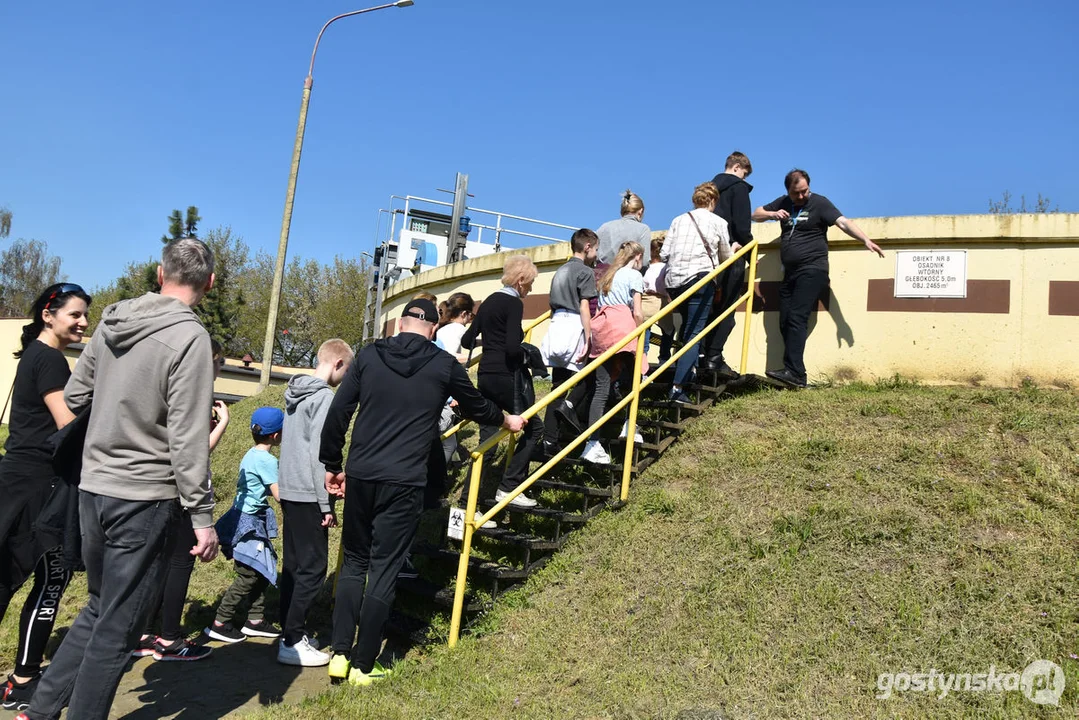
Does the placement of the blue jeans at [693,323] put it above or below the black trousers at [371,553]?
above

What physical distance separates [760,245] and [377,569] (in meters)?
5.20

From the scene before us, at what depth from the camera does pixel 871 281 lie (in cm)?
784

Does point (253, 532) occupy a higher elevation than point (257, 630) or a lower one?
higher

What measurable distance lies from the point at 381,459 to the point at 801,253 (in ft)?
15.1

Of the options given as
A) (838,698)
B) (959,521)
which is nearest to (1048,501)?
(959,521)

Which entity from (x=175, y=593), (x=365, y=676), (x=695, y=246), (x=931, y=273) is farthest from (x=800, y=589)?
(x=931, y=273)

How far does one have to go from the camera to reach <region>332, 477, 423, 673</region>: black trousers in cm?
437

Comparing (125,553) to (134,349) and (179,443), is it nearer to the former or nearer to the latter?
(179,443)

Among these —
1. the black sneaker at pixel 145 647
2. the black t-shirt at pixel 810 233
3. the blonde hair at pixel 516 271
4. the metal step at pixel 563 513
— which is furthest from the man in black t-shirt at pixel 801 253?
the black sneaker at pixel 145 647

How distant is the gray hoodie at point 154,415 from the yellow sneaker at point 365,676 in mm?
1435

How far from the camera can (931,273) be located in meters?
7.65

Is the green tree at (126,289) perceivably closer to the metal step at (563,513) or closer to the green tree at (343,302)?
the green tree at (343,302)

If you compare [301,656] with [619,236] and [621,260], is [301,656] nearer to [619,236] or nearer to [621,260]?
[621,260]

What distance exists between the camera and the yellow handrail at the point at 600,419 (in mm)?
4777
